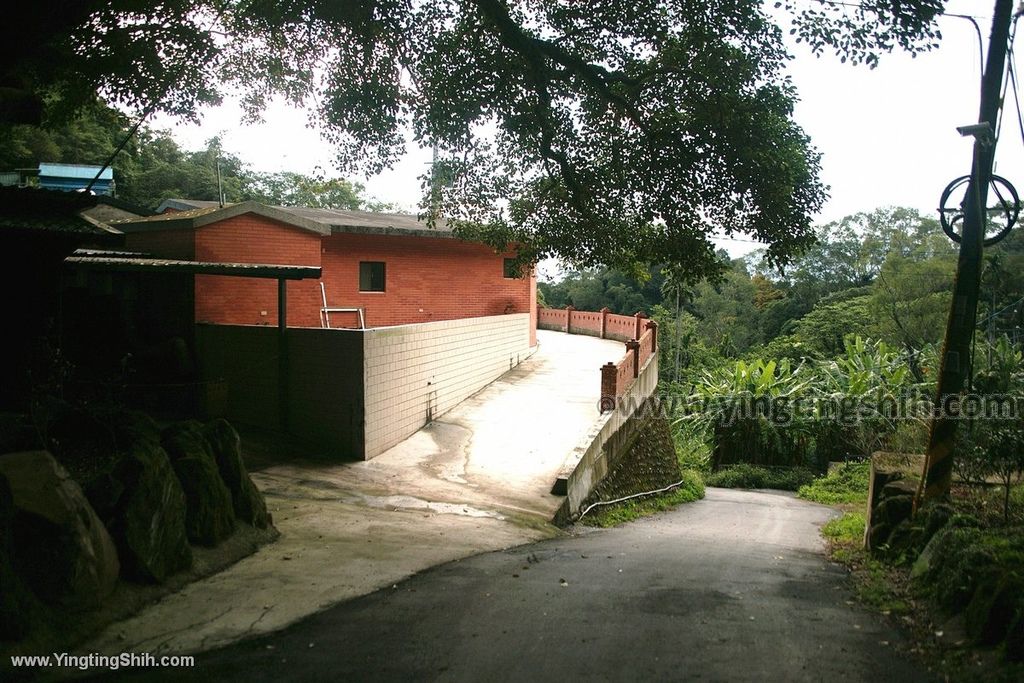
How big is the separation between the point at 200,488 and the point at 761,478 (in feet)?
57.2

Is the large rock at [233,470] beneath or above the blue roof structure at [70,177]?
beneath

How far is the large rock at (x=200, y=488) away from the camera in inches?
238

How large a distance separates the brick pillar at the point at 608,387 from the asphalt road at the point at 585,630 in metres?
6.82

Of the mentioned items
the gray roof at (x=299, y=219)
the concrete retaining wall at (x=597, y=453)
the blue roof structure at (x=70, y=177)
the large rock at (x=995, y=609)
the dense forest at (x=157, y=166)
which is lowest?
the concrete retaining wall at (x=597, y=453)

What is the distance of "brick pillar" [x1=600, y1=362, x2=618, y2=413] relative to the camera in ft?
47.1

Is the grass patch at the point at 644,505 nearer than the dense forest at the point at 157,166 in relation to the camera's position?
Yes

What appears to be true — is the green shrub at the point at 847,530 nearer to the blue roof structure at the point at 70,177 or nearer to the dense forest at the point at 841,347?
the dense forest at the point at 841,347

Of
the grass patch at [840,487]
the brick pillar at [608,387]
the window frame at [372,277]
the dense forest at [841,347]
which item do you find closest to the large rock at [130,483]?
the dense forest at [841,347]

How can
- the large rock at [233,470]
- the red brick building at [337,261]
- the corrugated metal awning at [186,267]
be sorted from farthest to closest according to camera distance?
the red brick building at [337,261]
the corrugated metal awning at [186,267]
the large rock at [233,470]

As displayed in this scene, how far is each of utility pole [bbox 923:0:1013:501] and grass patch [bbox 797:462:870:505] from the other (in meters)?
10.5

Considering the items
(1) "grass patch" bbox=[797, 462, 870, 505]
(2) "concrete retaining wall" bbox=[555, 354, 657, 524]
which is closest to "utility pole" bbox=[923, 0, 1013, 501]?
(2) "concrete retaining wall" bbox=[555, 354, 657, 524]

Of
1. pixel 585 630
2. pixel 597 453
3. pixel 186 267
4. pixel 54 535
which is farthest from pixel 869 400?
pixel 54 535

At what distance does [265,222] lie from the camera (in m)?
14.8

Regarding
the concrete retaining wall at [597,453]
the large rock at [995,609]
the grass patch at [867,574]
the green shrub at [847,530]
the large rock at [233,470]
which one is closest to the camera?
the large rock at [995,609]
